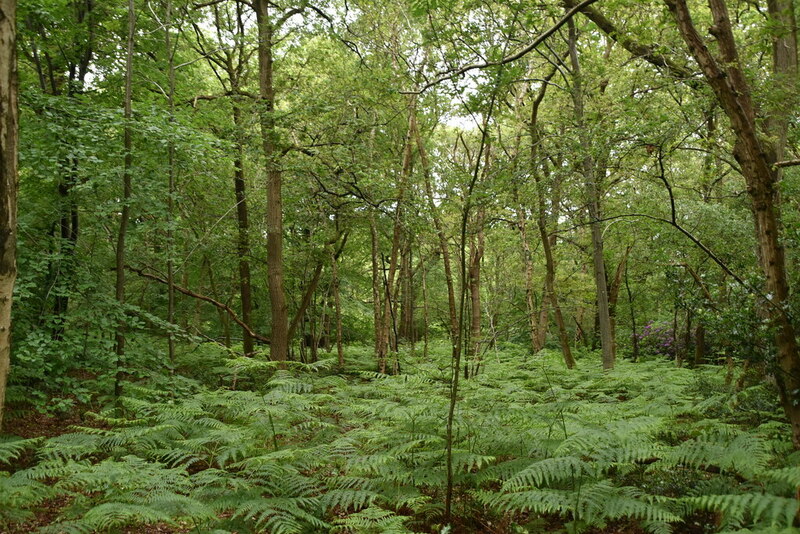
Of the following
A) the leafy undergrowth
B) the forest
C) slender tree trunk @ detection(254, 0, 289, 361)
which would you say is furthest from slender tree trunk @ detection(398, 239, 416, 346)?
the leafy undergrowth

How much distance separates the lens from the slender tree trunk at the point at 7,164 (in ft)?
11.9

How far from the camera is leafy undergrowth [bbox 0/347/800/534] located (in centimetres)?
331

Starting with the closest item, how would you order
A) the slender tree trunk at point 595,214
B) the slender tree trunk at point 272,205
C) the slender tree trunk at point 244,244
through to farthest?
the slender tree trunk at point 595,214, the slender tree trunk at point 272,205, the slender tree trunk at point 244,244

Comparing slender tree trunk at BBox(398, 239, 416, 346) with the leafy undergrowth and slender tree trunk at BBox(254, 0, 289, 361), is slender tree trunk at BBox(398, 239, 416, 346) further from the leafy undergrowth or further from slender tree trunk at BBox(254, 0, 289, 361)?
the leafy undergrowth

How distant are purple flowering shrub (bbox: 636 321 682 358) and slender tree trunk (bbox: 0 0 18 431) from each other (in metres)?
15.1

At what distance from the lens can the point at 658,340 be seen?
15195mm

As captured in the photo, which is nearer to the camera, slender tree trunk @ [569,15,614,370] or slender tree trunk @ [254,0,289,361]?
slender tree trunk @ [569,15,614,370]

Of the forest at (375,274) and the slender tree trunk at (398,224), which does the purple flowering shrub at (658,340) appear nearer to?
the forest at (375,274)

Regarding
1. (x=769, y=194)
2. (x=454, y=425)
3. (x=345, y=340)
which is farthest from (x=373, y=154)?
(x=345, y=340)

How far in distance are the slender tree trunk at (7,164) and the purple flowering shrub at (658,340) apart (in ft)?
49.5

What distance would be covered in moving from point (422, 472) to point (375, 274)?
9.35 meters

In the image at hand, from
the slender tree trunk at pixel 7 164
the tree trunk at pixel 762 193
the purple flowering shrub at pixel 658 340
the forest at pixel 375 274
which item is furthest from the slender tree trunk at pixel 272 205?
the purple flowering shrub at pixel 658 340

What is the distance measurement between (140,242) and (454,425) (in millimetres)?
7707

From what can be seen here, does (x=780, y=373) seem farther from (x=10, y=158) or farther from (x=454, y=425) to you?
(x=10, y=158)
